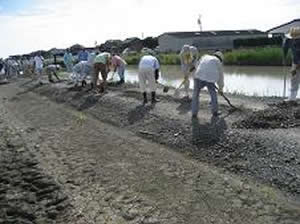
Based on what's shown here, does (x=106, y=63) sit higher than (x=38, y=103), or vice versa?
(x=106, y=63)

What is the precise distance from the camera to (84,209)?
7.43 m

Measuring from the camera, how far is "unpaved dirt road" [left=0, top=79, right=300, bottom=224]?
23.1 feet

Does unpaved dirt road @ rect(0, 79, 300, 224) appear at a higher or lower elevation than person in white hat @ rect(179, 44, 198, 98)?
lower

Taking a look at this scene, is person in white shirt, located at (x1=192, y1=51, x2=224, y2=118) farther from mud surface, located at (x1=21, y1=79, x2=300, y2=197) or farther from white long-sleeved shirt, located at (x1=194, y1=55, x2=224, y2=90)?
mud surface, located at (x1=21, y1=79, x2=300, y2=197)

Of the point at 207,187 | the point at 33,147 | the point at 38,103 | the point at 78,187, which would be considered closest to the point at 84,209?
the point at 78,187

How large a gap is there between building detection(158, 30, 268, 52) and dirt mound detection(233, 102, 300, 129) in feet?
212

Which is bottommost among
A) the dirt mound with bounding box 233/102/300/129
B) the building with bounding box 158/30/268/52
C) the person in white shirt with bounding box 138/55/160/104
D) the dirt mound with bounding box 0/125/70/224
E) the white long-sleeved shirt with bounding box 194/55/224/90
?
the building with bounding box 158/30/268/52

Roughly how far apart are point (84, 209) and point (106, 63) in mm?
13568

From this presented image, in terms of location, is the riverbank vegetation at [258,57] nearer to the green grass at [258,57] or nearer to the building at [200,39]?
the green grass at [258,57]

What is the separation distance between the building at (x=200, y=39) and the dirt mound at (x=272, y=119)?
212 feet

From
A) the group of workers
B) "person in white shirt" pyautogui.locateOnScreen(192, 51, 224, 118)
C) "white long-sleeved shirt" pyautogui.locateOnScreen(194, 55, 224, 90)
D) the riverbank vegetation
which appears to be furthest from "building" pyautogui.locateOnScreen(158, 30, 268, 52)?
"white long-sleeved shirt" pyautogui.locateOnScreen(194, 55, 224, 90)

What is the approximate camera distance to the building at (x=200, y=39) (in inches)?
3041

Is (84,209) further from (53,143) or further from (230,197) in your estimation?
(53,143)

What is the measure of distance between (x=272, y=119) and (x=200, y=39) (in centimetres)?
6771
